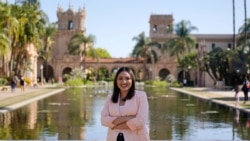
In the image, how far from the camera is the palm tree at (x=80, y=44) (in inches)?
3799

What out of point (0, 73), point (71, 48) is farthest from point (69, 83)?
point (71, 48)

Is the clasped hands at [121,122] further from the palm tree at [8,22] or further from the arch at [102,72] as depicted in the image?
the arch at [102,72]

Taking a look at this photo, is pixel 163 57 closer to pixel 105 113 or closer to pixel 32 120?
pixel 32 120

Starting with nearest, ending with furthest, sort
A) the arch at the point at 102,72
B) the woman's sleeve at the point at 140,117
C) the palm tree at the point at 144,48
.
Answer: the woman's sleeve at the point at 140,117, the palm tree at the point at 144,48, the arch at the point at 102,72

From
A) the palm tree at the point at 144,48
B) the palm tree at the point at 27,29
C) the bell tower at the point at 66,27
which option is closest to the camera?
the palm tree at the point at 27,29

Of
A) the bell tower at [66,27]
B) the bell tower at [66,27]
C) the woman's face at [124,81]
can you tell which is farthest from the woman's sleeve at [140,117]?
the bell tower at [66,27]

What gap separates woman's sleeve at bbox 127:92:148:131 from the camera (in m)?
5.73

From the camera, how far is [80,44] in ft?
319

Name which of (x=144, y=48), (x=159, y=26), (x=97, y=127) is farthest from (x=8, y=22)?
(x=159, y=26)

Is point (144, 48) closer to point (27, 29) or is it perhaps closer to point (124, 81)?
point (27, 29)

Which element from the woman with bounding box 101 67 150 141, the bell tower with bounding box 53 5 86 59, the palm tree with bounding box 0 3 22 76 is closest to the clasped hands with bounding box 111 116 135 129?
the woman with bounding box 101 67 150 141

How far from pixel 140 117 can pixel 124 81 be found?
0.47 metres

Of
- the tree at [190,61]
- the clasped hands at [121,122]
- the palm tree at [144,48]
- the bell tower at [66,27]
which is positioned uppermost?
the bell tower at [66,27]

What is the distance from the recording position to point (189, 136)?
14789mm
